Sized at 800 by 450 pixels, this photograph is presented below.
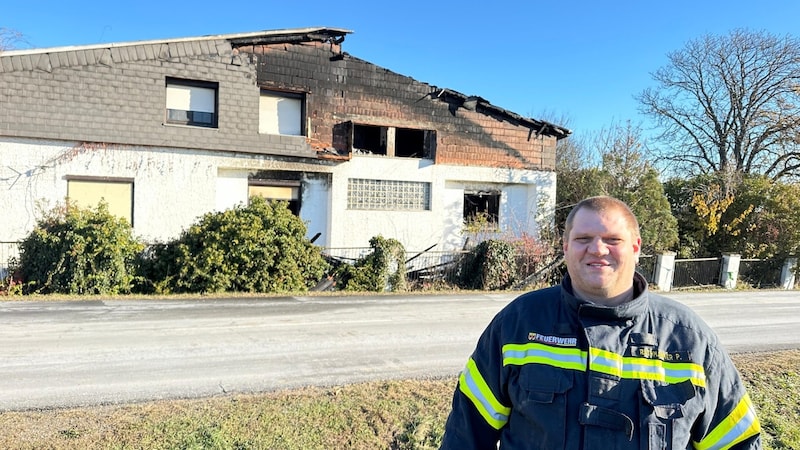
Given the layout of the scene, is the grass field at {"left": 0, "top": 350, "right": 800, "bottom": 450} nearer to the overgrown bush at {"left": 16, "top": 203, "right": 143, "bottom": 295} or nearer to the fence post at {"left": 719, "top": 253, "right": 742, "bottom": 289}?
the overgrown bush at {"left": 16, "top": 203, "right": 143, "bottom": 295}

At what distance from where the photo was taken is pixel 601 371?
209 cm

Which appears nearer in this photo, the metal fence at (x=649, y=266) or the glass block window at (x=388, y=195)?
the glass block window at (x=388, y=195)

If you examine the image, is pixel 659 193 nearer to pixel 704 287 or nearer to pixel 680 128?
pixel 704 287

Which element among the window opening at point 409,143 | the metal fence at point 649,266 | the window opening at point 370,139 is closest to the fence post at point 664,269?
the metal fence at point 649,266

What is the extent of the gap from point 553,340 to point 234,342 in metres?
6.46

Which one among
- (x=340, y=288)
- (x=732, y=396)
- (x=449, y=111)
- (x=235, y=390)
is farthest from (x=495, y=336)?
Answer: (x=449, y=111)

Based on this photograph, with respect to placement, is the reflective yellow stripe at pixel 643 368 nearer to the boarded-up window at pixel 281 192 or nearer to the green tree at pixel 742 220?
the boarded-up window at pixel 281 192

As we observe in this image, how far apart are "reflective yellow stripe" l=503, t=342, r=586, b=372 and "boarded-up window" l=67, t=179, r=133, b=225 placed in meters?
14.0

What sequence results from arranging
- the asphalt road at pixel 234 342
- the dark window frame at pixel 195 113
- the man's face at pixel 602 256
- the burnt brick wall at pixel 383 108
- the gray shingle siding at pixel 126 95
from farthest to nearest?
the burnt brick wall at pixel 383 108, the dark window frame at pixel 195 113, the gray shingle siding at pixel 126 95, the asphalt road at pixel 234 342, the man's face at pixel 602 256

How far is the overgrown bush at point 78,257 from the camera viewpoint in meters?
11.9

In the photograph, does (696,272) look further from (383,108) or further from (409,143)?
(383,108)

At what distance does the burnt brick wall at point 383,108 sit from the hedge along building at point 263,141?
43 mm

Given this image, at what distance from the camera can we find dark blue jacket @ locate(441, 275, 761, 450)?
6.72 feet

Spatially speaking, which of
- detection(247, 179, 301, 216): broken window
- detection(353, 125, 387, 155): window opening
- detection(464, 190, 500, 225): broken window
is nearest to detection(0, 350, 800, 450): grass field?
detection(247, 179, 301, 216): broken window
